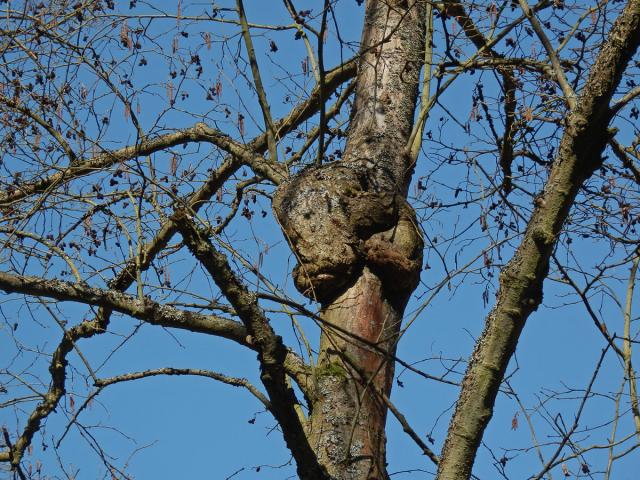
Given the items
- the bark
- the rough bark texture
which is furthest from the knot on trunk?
the bark

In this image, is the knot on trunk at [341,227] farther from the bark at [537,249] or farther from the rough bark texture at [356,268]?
the bark at [537,249]

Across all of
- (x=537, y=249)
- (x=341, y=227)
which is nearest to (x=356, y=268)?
Answer: (x=341, y=227)

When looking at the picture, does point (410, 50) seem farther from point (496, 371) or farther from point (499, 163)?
point (496, 371)

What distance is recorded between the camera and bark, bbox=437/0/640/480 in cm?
277

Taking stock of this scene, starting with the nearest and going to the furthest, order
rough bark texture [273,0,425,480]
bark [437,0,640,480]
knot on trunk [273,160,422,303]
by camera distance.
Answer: bark [437,0,640,480], rough bark texture [273,0,425,480], knot on trunk [273,160,422,303]

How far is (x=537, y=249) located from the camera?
282 centimetres

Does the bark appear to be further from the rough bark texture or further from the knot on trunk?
the knot on trunk

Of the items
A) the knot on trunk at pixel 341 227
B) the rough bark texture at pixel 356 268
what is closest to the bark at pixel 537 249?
the rough bark texture at pixel 356 268

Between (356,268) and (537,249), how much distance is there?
110cm

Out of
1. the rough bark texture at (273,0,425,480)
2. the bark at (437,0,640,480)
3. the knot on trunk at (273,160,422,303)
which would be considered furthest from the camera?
the knot on trunk at (273,160,422,303)

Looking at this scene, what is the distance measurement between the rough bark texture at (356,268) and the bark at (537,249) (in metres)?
0.47

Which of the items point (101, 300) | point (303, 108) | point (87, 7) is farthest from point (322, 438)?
point (87, 7)

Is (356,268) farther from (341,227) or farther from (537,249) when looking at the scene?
(537,249)

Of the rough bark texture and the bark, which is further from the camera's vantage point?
the rough bark texture
